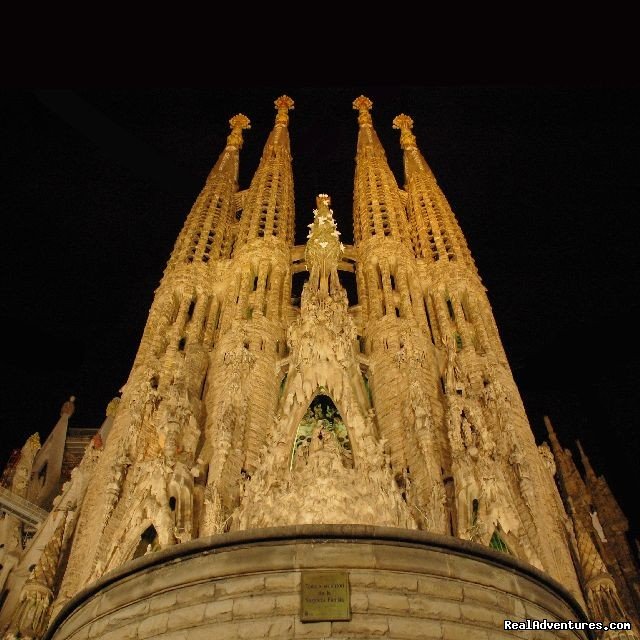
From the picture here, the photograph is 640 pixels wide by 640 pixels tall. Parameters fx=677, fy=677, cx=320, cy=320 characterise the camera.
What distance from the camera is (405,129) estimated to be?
3481 centimetres

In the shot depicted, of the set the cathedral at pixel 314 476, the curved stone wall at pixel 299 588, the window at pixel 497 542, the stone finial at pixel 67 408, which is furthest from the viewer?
the stone finial at pixel 67 408

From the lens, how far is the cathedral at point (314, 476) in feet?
34.5

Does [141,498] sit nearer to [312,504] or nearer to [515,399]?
[312,504]

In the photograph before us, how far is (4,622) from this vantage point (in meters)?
16.7

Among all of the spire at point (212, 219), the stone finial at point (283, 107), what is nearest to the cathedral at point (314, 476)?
the spire at point (212, 219)

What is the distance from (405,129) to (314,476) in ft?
81.4

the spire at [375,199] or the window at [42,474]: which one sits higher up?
the spire at [375,199]

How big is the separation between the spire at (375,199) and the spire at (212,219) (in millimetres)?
5432

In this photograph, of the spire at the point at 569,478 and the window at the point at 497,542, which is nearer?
the window at the point at 497,542

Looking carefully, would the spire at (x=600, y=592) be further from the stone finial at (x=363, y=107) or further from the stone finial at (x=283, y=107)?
the stone finial at (x=283, y=107)

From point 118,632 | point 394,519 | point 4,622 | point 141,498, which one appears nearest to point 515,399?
point 394,519

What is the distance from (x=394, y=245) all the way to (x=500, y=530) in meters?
12.7

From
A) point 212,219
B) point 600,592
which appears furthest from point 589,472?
point 212,219

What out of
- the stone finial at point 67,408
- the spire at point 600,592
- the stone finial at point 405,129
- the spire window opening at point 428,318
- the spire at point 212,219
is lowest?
the spire at point 600,592
